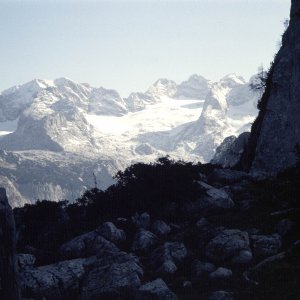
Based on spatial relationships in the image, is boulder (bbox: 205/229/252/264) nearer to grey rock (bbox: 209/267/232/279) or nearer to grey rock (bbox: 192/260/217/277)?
grey rock (bbox: 192/260/217/277)

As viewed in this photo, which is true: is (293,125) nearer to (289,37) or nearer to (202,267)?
(289,37)

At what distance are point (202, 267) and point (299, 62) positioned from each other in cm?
2328

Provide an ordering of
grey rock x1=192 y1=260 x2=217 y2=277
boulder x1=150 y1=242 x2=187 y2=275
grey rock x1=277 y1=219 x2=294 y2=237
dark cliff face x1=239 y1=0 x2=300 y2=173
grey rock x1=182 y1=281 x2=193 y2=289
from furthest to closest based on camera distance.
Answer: dark cliff face x1=239 y1=0 x2=300 y2=173 → grey rock x1=277 y1=219 x2=294 y2=237 → boulder x1=150 y1=242 x2=187 y2=275 → grey rock x1=192 y1=260 x2=217 y2=277 → grey rock x1=182 y1=281 x2=193 y2=289

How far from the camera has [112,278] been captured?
70.0 feet

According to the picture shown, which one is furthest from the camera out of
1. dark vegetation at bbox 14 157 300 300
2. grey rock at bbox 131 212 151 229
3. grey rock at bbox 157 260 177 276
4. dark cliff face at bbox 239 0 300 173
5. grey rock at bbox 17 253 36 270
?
dark cliff face at bbox 239 0 300 173

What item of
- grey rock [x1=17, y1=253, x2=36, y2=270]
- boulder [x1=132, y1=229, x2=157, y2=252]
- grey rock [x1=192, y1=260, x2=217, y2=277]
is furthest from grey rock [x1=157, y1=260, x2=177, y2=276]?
grey rock [x1=17, y1=253, x2=36, y2=270]

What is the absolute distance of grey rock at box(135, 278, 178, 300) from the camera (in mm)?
19486

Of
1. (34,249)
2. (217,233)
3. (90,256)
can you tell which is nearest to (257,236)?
(217,233)

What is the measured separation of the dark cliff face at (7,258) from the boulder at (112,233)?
519 inches

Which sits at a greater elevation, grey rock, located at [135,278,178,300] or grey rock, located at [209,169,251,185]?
grey rock, located at [209,169,251,185]

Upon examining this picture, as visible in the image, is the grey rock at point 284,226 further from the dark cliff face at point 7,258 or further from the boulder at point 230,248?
the dark cliff face at point 7,258

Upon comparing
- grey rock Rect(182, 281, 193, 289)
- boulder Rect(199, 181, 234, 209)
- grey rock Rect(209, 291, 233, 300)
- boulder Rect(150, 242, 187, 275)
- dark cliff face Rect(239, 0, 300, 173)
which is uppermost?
dark cliff face Rect(239, 0, 300, 173)

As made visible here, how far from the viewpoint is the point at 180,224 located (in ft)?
104

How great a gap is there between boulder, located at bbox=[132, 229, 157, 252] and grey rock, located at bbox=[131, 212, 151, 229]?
6.87ft
